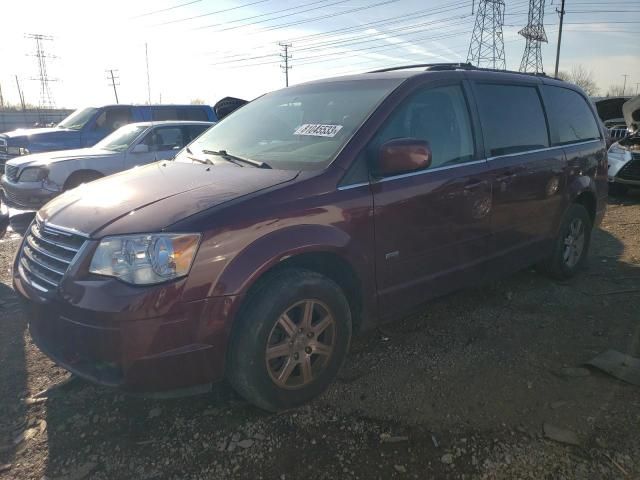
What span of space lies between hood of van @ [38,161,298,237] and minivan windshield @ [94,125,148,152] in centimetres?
555

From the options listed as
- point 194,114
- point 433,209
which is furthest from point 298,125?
point 194,114

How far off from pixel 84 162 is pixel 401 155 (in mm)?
6531

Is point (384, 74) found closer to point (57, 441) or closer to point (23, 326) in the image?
point (57, 441)

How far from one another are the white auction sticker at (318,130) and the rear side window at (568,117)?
7.67 feet

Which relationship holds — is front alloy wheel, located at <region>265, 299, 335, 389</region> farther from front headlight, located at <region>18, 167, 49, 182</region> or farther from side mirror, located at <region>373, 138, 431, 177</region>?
front headlight, located at <region>18, 167, 49, 182</region>

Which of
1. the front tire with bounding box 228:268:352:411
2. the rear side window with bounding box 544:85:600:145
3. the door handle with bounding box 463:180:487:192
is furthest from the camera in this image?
the rear side window with bounding box 544:85:600:145

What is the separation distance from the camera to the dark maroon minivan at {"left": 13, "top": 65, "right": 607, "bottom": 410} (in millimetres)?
2311

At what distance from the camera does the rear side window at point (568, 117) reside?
14.8 feet

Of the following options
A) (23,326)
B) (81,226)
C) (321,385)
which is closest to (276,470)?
(321,385)

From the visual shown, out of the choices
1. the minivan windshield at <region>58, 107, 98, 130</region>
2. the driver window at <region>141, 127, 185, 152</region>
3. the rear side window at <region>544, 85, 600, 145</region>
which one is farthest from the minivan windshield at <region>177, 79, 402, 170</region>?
the minivan windshield at <region>58, 107, 98, 130</region>

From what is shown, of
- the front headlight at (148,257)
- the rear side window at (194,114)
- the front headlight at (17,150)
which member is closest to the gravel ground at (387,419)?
the front headlight at (148,257)

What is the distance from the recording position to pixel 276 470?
91.7 inches

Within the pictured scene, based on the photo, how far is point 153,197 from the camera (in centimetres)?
267

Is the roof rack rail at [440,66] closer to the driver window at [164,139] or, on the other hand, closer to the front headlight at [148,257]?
the front headlight at [148,257]
